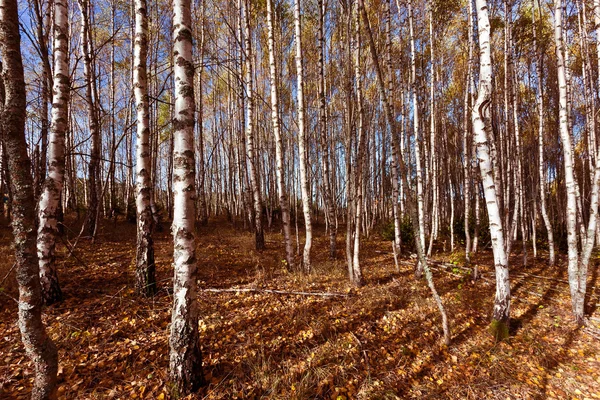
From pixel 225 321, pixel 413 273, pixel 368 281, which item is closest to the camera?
pixel 225 321

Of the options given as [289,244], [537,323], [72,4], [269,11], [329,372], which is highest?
[72,4]

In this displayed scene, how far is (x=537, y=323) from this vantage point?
431 centimetres

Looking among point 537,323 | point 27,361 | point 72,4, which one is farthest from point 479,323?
point 72,4

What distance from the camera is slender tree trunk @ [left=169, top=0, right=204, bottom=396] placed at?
2404 millimetres

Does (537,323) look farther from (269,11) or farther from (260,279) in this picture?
(269,11)

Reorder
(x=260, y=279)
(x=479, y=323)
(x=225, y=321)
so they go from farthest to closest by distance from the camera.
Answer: (x=260, y=279) < (x=479, y=323) < (x=225, y=321)

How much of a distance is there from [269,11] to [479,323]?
7.49 m

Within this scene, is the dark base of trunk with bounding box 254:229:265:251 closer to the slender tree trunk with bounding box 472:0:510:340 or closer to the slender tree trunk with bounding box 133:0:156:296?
the slender tree trunk with bounding box 133:0:156:296

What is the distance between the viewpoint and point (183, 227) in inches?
94.8

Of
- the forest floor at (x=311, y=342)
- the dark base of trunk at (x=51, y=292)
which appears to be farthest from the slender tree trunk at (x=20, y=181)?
the dark base of trunk at (x=51, y=292)

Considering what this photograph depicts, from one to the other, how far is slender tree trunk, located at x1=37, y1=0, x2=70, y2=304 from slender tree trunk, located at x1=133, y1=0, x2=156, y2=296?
0.94 m

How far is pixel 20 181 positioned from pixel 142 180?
8.52ft

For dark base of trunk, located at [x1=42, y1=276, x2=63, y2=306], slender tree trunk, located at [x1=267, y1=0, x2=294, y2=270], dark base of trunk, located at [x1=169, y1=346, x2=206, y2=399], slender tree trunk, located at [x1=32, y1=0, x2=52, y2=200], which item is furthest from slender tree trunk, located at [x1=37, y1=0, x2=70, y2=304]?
slender tree trunk, located at [x1=267, y1=0, x2=294, y2=270]

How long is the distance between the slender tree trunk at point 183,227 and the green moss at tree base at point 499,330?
4.13 meters
